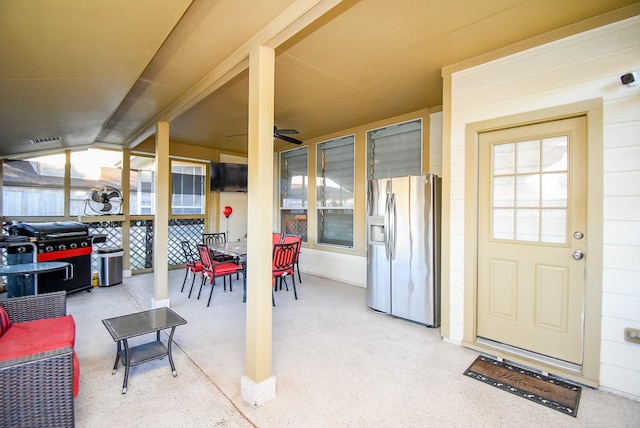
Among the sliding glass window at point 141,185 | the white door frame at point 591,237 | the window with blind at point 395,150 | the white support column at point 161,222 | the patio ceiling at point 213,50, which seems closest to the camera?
the patio ceiling at point 213,50

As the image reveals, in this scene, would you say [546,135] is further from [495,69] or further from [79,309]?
[79,309]

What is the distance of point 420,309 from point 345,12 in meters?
2.93

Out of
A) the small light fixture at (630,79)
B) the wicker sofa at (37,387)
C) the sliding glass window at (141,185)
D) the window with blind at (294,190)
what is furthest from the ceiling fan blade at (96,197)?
the small light fixture at (630,79)

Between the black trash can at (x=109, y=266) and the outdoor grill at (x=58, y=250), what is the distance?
0.71 ft

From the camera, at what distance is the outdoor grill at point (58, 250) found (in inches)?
154

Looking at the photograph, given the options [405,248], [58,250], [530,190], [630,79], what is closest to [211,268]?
[58,250]

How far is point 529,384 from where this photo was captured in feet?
7.30

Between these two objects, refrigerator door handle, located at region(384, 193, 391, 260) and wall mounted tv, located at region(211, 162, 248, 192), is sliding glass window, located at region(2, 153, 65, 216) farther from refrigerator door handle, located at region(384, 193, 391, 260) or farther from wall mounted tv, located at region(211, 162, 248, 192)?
refrigerator door handle, located at region(384, 193, 391, 260)

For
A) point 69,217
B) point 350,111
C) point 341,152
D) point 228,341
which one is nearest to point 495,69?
point 350,111

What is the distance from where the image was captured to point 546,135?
8.02 ft

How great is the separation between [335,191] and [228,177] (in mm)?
2526

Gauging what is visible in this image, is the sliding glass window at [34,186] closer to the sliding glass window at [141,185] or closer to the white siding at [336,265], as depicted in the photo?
the sliding glass window at [141,185]

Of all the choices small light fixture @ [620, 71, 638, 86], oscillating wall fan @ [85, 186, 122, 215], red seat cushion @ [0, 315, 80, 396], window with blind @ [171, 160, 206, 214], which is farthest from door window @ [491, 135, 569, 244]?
oscillating wall fan @ [85, 186, 122, 215]

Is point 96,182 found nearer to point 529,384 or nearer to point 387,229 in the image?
point 387,229
